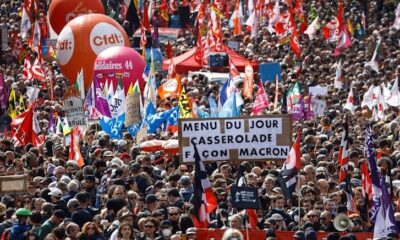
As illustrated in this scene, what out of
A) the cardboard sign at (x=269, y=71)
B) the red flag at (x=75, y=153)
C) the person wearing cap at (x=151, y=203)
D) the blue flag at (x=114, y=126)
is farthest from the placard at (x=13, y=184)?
the cardboard sign at (x=269, y=71)

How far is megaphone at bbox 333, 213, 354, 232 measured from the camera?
707 inches

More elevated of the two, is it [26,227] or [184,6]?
[184,6]

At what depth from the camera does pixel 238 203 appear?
57.9 feet

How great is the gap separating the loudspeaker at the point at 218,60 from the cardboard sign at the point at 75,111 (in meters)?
10.4

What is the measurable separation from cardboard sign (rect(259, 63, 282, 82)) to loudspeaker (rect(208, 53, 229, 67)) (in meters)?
1.49

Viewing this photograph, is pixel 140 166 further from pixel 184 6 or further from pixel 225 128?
pixel 184 6

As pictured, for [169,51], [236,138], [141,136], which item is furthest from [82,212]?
[169,51]

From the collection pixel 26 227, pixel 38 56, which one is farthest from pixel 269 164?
pixel 38 56

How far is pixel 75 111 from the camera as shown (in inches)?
1013

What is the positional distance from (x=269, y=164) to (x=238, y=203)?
5667mm

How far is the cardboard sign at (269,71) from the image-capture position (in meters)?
34.2

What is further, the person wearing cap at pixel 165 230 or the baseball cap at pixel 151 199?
the baseball cap at pixel 151 199

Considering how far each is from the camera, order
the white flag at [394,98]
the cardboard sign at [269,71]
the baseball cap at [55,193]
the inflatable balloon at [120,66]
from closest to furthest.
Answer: the baseball cap at [55,193] < the white flag at [394,98] < the inflatable balloon at [120,66] < the cardboard sign at [269,71]

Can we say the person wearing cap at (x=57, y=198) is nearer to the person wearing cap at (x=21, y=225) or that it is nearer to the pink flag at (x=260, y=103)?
the person wearing cap at (x=21, y=225)
